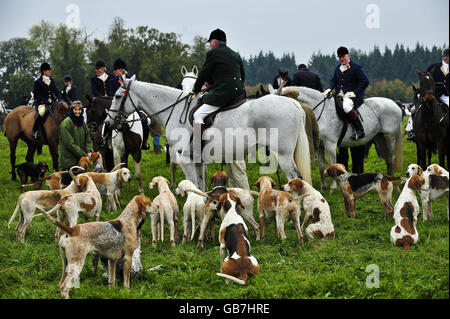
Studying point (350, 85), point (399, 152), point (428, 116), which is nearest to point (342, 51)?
point (350, 85)

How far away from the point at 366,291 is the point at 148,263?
2.61 m

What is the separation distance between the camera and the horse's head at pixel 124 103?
919 centimetres

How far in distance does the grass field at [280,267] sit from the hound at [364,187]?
0.24 meters

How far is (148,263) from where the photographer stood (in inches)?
232

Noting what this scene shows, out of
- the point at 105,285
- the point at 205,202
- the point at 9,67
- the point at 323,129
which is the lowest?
the point at 105,285

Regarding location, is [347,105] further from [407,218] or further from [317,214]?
→ [407,218]

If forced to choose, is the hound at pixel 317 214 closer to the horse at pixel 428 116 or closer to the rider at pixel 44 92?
the horse at pixel 428 116

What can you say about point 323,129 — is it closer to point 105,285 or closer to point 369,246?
point 369,246

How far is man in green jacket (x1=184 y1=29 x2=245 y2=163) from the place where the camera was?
771 cm

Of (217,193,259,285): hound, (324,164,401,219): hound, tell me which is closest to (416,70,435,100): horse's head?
(324,164,401,219): hound

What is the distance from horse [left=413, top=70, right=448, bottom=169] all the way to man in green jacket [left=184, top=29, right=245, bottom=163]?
4203 mm

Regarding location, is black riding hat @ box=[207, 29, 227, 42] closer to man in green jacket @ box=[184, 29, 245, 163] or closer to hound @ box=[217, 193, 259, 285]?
man in green jacket @ box=[184, 29, 245, 163]
